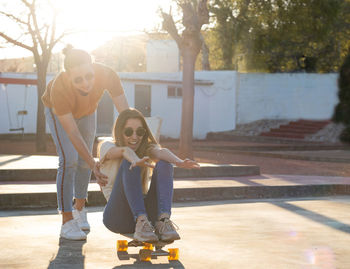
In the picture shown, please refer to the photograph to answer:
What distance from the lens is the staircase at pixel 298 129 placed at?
2519cm

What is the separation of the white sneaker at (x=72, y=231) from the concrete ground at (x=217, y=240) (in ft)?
0.17

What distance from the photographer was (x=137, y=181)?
4.49 m

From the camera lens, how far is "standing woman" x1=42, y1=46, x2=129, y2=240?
4.94 metres

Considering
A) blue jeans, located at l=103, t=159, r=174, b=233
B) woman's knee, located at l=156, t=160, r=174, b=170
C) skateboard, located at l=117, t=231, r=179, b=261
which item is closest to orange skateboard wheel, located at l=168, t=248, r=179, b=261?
skateboard, located at l=117, t=231, r=179, b=261

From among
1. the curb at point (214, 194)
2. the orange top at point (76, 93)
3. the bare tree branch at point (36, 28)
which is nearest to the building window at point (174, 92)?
the bare tree branch at point (36, 28)

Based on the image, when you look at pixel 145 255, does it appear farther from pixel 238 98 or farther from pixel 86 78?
pixel 238 98

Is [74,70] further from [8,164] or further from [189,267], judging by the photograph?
[8,164]

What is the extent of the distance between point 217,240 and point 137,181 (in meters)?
1.17

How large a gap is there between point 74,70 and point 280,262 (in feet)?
6.63

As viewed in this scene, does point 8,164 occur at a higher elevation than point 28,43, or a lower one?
lower

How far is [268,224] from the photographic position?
632 cm

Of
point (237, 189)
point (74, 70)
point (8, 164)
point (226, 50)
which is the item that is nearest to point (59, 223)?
point (74, 70)

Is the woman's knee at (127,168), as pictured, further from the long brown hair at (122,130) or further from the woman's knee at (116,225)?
the woman's knee at (116,225)

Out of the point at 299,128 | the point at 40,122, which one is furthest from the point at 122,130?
the point at 299,128
